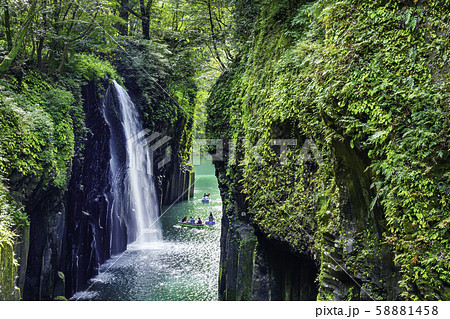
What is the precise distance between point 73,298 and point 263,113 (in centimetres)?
1002

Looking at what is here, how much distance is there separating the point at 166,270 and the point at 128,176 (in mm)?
5930

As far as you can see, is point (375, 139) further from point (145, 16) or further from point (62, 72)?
point (145, 16)

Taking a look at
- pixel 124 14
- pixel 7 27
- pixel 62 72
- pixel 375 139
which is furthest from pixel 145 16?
pixel 375 139

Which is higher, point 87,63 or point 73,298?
point 87,63

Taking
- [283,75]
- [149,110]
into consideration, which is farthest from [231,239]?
[149,110]

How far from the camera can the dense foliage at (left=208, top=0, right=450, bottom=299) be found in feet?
9.64

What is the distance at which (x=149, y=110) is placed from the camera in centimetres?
1998

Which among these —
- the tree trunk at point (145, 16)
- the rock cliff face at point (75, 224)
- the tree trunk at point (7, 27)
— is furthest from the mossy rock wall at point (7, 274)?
the tree trunk at point (145, 16)

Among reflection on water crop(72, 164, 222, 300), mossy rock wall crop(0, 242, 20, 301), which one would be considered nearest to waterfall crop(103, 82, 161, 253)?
reflection on water crop(72, 164, 222, 300)

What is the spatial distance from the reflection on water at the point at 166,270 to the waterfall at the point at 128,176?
1.06 metres

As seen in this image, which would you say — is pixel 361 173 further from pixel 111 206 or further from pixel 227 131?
pixel 111 206

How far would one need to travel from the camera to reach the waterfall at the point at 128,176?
637 inches

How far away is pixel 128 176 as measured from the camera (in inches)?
709

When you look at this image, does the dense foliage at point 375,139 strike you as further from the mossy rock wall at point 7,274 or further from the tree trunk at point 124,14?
the tree trunk at point 124,14
